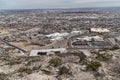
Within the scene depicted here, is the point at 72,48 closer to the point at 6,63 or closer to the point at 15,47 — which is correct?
the point at 15,47

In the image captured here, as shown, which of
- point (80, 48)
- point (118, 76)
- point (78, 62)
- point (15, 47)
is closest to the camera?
point (118, 76)

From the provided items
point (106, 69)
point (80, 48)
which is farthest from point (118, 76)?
point (80, 48)

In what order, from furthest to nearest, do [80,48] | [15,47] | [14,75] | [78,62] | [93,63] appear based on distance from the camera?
[15,47] < [80,48] < [78,62] < [93,63] < [14,75]

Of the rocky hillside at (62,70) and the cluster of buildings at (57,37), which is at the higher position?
the rocky hillside at (62,70)

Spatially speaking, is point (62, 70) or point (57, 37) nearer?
point (62, 70)

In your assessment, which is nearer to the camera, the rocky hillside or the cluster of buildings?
the rocky hillside

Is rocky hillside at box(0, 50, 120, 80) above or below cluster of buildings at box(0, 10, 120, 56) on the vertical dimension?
above

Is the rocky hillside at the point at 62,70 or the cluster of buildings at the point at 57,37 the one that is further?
the cluster of buildings at the point at 57,37

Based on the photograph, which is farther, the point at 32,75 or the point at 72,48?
the point at 72,48

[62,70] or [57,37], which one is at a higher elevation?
[62,70]

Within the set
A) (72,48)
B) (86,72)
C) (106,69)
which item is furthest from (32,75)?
(72,48)
